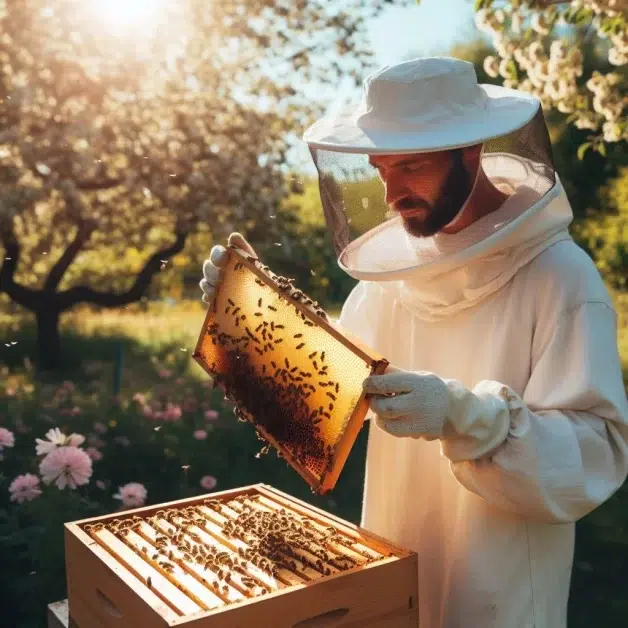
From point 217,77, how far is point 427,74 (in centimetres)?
796

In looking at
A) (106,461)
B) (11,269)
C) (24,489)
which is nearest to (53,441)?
(24,489)

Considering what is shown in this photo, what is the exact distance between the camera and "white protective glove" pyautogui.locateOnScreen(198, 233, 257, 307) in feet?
8.33

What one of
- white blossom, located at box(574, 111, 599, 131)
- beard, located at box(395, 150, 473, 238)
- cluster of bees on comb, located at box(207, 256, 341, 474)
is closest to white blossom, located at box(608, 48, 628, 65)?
white blossom, located at box(574, 111, 599, 131)

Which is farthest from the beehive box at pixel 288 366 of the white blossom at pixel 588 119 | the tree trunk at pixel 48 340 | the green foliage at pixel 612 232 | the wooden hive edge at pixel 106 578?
the green foliage at pixel 612 232

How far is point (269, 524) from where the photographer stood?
2129 millimetres

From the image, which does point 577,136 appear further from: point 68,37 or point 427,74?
point 427,74

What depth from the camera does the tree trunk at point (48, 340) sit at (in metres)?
9.77

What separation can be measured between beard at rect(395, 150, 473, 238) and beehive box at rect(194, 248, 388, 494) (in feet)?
1.31

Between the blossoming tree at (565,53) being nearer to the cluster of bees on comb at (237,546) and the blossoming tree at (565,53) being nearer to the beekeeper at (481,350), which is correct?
the beekeeper at (481,350)

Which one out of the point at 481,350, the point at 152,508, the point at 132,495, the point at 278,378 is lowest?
the point at 132,495

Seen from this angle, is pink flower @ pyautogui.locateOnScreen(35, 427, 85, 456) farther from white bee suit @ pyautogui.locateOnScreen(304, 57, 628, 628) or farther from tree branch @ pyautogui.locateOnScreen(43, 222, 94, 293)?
tree branch @ pyautogui.locateOnScreen(43, 222, 94, 293)

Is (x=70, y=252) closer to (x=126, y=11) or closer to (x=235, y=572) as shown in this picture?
(x=126, y=11)

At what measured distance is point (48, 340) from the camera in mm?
9922

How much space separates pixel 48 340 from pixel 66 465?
6725mm
